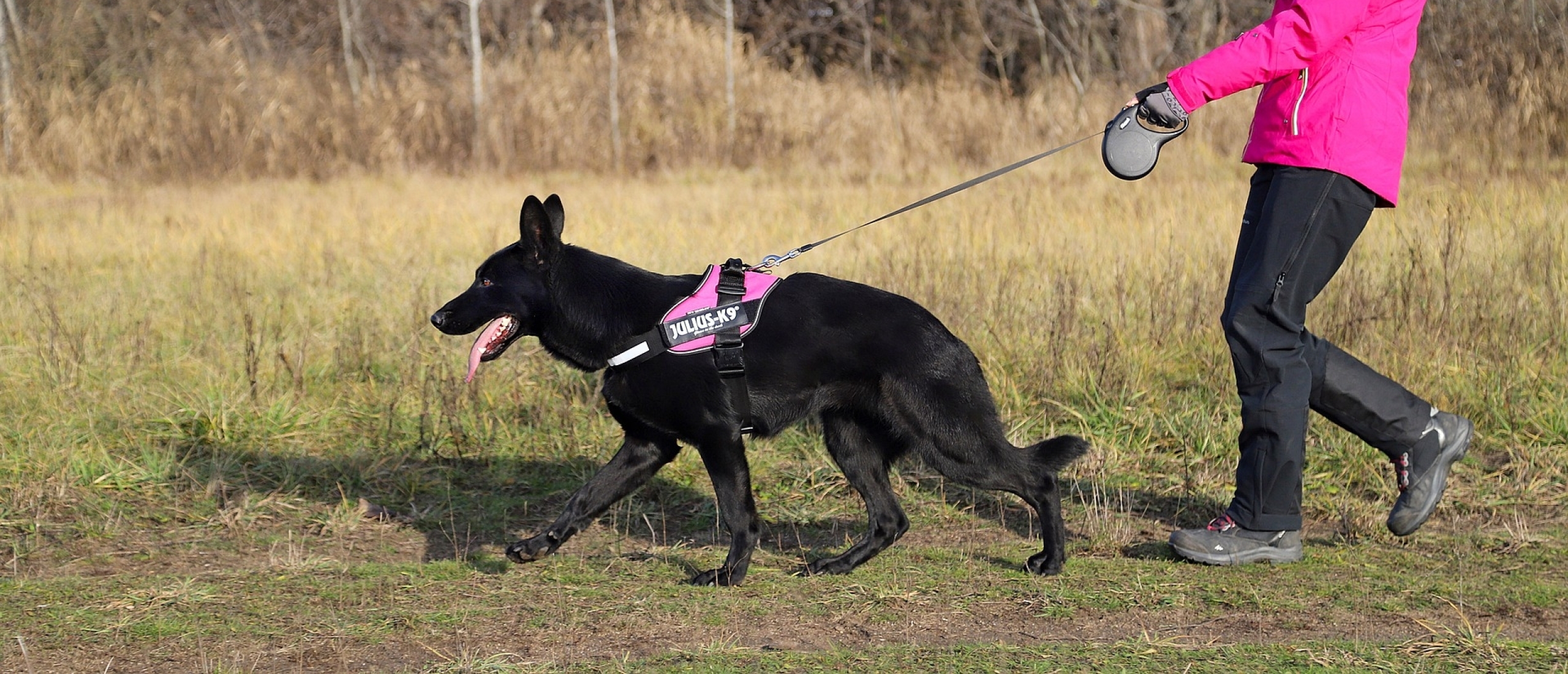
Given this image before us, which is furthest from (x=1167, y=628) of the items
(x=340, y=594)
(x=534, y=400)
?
(x=534, y=400)

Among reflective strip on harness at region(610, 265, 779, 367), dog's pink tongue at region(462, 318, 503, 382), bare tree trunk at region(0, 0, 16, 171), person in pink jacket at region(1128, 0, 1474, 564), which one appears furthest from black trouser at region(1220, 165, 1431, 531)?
bare tree trunk at region(0, 0, 16, 171)

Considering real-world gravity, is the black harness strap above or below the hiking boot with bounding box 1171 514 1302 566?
above

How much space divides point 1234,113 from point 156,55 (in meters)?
11.1

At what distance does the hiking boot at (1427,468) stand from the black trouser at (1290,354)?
4 centimetres

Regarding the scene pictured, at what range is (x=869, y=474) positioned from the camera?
13.3 ft

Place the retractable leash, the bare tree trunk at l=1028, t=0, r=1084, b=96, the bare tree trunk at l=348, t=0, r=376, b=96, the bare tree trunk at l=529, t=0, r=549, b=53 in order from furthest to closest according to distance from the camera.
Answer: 1. the bare tree trunk at l=529, t=0, r=549, b=53
2. the bare tree trunk at l=348, t=0, r=376, b=96
3. the bare tree trunk at l=1028, t=0, r=1084, b=96
4. the retractable leash

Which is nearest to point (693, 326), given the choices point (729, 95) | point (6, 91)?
point (729, 95)

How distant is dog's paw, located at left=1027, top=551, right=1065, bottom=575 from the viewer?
389cm

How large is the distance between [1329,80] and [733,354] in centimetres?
178

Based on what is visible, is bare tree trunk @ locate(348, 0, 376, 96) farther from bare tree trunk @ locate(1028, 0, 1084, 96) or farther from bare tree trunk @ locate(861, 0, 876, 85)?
bare tree trunk @ locate(1028, 0, 1084, 96)

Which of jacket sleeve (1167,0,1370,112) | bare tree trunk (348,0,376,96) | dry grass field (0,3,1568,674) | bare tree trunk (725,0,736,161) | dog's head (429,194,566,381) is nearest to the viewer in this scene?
→ dry grass field (0,3,1568,674)

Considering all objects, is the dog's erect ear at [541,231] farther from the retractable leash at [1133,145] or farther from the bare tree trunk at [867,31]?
the bare tree trunk at [867,31]

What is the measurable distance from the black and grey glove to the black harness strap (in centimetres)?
122

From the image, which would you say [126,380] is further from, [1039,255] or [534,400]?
[1039,255]
